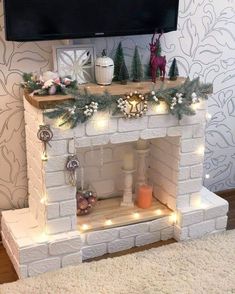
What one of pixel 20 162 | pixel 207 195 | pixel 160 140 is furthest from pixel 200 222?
pixel 20 162

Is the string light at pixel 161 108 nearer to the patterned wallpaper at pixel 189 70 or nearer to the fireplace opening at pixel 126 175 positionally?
the fireplace opening at pixel 126 175

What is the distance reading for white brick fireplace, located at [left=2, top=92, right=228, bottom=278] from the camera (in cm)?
208

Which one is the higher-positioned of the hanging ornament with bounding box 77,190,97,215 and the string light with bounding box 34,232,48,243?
the hanging ornament with bounding box 77,190,97,215

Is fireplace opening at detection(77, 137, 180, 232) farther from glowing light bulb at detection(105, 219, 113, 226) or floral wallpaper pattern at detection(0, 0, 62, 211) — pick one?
floral wallpaper pattern at detection(0, 0, 62, 211)

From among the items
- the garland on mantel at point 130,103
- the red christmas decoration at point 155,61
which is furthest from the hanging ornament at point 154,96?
the red christmas decoration at point 155,61

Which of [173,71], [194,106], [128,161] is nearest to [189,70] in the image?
[173,71]

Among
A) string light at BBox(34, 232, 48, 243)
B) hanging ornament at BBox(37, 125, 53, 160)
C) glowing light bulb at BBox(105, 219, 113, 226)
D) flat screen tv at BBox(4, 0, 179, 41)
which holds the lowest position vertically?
glowing light bulb at BBox(105, 219, 113, 226)

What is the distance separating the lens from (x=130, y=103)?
2.11 metres

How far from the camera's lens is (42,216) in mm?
2148

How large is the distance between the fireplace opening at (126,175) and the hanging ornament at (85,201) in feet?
0.10

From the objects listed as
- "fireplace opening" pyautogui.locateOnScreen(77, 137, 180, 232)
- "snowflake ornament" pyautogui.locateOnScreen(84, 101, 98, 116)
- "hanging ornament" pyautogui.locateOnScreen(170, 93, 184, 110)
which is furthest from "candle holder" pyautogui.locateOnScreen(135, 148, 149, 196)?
"snowflake ornament" pyautogui.locateOnScreen(84, 101, 98, 116)

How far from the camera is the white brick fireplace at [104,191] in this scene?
2082 millimetres

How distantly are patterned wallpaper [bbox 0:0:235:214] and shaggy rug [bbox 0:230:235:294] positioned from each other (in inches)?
21.8

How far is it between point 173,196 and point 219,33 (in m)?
0.95
